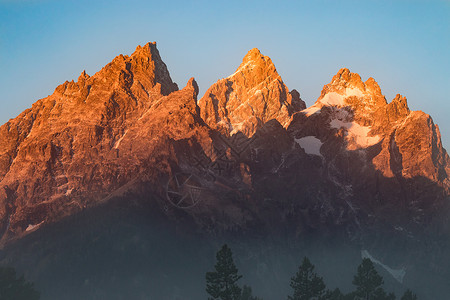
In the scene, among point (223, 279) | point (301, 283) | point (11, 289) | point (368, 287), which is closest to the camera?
point (223, 279)

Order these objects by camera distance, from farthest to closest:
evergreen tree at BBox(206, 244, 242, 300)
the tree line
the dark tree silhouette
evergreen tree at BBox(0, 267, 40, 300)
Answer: the dark tree silhouette
evergreen tree at BBox(0, 267, 40, 300)
the tree line
evergreen tree at BBox(206, 244, 242, 300)

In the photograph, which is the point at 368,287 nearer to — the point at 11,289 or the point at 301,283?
the point at 301,283

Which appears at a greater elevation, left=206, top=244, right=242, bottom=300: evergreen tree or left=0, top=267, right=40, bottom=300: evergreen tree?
left=0, top=267, right=40, bottom=300: evergreen tree

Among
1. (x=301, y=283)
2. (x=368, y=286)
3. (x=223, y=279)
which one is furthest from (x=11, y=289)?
(x=368, y=286)

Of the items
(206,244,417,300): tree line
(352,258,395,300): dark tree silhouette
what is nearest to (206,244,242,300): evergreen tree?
(206,244,417,300): tree line

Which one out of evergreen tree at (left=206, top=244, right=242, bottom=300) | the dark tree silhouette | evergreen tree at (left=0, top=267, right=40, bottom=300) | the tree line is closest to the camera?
evergreen tree at (left=206, top=244, right=242, bottom=300)

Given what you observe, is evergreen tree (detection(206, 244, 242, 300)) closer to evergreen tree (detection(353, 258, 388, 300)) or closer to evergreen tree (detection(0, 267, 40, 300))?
evergreen tree (detection(353, 258, 388, 300))

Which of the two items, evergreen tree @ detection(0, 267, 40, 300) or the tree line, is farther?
evergreen tree @ detection(0, 267, 40, 300)

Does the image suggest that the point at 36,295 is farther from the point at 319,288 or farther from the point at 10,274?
the point at 319,288

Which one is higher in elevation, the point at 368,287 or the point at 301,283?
the point at 301,283

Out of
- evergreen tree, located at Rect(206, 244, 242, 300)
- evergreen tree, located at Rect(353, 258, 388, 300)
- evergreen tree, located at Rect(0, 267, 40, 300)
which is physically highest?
evergreen tree, located at Rect(0, 267, 40, 300)

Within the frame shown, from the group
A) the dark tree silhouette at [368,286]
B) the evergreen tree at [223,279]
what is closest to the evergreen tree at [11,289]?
the evergreen tree at [223,279]

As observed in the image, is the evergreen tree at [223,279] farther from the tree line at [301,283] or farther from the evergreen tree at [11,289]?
the evergreen tree at [11,289]

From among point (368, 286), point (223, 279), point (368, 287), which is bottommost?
point (368, 287)
